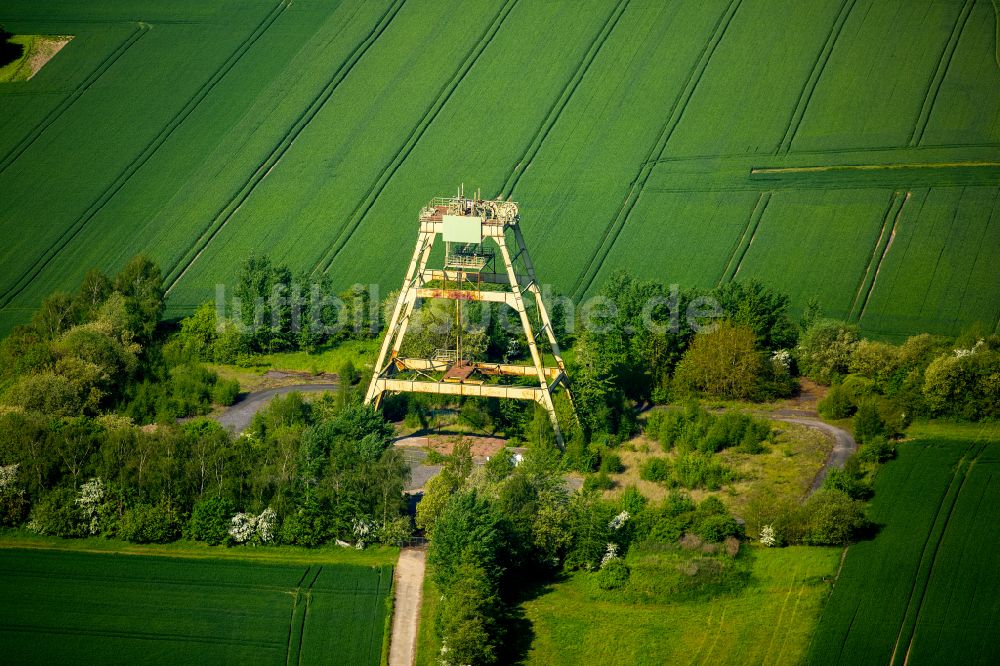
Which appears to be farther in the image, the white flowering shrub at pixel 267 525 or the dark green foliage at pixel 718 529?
the white flowering shrub at pixel 267 525

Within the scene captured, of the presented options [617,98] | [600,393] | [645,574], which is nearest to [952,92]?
[617,98]

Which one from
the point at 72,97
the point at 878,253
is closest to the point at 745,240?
the point at 878,253

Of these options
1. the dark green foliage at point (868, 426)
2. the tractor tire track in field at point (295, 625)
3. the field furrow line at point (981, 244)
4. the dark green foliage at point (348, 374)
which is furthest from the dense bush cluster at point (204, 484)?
the field furrow line at point (981, 244)

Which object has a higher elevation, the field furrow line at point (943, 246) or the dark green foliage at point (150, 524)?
the field furrow line at point (943, 246)

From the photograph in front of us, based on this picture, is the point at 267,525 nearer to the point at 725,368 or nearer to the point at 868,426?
the point at 725,368

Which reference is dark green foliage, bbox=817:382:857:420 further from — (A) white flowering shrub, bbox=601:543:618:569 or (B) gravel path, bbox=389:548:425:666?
(B) gravel path, bbox=389:548:425:666

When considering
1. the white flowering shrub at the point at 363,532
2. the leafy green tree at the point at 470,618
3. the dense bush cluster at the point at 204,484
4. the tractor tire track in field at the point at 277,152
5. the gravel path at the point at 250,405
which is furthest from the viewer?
the tractor tire track in field at the point at 277,152

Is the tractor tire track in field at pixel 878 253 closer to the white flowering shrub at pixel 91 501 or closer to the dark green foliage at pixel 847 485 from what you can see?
the dark green foliage at pixel 847 485
